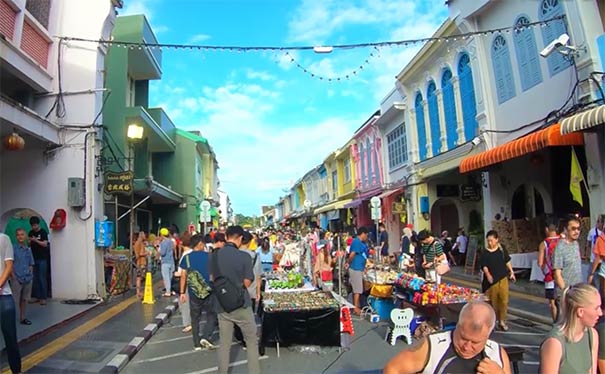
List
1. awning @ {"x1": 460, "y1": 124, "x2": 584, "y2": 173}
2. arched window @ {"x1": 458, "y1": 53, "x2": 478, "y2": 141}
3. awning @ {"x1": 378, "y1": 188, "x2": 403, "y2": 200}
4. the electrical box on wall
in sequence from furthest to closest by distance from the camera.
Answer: awning @ {"x1": 378, "y1": 188, "x2": 403, "y2": 200}
arched window @ {"x1": 458, "y1": 53, "x2": 478, "y2": 141}
the electrical box on wall
awning @ {"x1": 460, "y1": 124, "x2": 584, "y2": 173}

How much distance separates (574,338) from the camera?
2.93 m

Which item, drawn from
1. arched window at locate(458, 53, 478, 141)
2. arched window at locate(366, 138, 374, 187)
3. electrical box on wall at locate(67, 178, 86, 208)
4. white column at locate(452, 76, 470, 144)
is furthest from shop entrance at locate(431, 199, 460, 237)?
electrical box on wall at locate(67, 178, 86, 208)

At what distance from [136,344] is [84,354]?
78cm

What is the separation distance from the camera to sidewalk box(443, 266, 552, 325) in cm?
920

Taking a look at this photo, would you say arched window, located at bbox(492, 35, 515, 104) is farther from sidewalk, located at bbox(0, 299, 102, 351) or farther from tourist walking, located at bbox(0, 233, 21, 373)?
tourist walking, located at bbox(0, 233, 21, 373)

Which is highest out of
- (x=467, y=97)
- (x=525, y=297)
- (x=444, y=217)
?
(x=467, y=97)

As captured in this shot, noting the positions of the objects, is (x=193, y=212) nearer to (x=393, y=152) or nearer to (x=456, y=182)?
(x=393, y=152)

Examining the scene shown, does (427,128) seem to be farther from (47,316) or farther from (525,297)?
(47,316)

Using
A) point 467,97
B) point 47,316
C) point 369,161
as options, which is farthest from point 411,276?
point 369,161

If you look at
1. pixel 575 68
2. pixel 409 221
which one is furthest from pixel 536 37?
pixel 409 221

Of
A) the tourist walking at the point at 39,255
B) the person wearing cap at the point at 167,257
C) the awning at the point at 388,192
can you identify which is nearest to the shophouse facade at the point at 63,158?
the tourist walking at the point at 39,255

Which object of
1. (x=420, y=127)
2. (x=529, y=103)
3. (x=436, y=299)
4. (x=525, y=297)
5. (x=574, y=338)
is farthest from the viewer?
(x=420, y=127)

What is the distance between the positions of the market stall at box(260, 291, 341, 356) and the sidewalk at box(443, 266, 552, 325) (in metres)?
4.17

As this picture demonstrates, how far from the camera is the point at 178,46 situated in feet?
32.3
